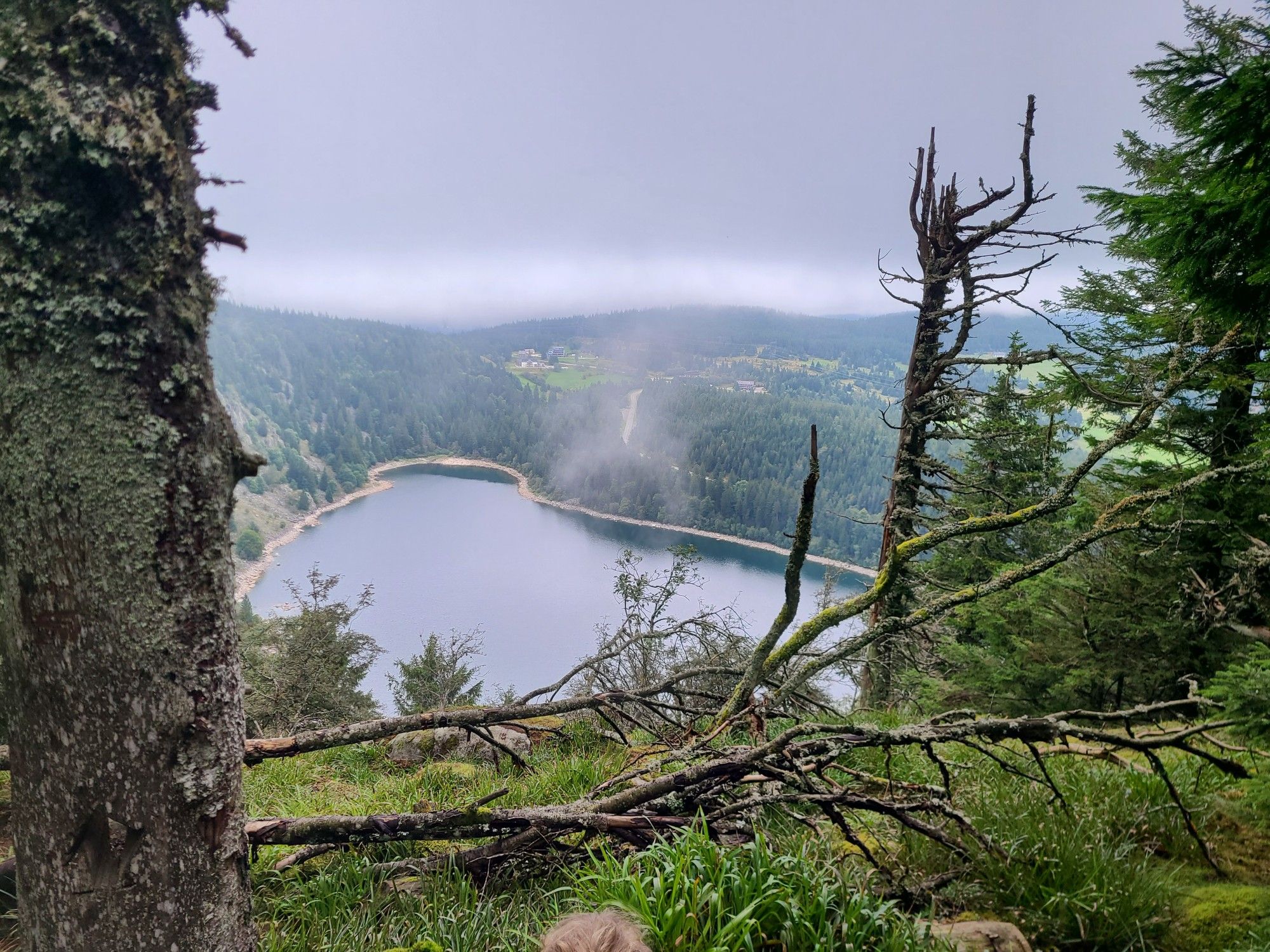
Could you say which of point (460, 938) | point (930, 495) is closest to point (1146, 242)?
point (460, 938)

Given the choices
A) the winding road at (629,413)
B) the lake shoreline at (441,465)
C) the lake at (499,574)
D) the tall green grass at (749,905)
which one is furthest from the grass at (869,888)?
the winding road at (629,413)

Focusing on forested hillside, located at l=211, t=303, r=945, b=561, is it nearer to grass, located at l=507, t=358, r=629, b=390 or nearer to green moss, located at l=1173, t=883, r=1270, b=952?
grass, located at l=507, t=358, r=629, b=390

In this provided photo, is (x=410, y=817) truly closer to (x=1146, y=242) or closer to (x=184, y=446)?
(x=184, y=446)

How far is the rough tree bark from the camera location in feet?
4.88

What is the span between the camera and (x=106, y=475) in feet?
5.24

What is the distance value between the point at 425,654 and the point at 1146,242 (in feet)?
70.4

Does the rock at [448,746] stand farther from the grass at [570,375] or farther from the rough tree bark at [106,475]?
the grass at [570,375]

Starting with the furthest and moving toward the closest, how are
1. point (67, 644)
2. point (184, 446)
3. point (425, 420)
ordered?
point (425, 420), point (184, 446), point (67, 644)

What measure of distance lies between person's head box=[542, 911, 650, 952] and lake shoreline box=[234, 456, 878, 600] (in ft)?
169

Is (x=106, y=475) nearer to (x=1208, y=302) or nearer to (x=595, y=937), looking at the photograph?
(x=595, y=937)

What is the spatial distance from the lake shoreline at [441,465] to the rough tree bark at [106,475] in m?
52.0

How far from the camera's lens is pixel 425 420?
483ft

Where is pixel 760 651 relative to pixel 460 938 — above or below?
above

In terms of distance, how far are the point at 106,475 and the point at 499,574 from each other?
73.5m
